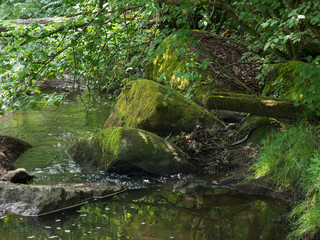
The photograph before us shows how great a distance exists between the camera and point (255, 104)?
19.5 feet

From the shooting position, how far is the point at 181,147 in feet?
24.3

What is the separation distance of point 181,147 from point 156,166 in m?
0.92

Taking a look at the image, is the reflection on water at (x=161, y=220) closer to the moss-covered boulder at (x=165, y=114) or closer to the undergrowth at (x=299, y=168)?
the undergrowth at (x=299, y=168)

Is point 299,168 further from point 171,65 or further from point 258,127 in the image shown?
point 171,65

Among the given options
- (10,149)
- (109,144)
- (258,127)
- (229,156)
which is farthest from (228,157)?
(10,149)

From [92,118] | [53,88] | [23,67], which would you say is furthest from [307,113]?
[53,88]

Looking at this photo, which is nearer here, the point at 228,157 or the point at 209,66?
the point at 228,157

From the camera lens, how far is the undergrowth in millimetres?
4238

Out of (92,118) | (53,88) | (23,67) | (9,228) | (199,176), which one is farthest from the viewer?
(53,88)

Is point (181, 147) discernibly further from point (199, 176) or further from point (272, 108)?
point (272, 108)

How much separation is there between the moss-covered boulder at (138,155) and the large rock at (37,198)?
3.95ft

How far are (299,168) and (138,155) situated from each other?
8.85 feet

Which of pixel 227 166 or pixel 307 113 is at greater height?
pixel 307 113

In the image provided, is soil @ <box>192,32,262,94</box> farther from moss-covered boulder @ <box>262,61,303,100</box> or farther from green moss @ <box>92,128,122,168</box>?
green moss @ <box>92,128,122,168</box>
